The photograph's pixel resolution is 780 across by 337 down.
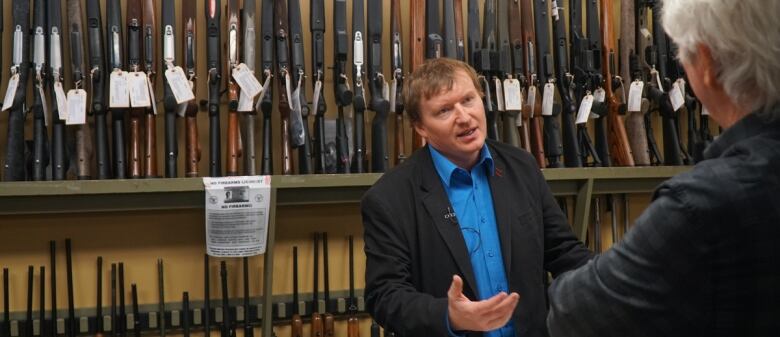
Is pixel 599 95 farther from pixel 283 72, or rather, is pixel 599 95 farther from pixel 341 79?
pixel 283 72

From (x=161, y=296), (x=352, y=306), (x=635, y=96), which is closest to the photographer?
(x=161, y=296)

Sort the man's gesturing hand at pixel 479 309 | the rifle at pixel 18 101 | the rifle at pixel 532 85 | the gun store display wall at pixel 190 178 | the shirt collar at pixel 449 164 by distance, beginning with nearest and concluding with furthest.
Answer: the man's gesturing hand at pixel 479 309 → the shirt collar at pixel 449 164 → the rifle at pixel 18 101 → the gun store display wall at pixel 190 178 → the rifle at pixel 532 85

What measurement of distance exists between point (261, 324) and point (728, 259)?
2671 millimetres

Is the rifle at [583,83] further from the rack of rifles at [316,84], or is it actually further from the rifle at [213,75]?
the rifle at [213,75]

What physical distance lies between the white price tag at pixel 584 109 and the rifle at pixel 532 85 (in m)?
0.13

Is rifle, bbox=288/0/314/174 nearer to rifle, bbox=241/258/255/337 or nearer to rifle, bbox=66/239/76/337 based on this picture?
rifle, bbox=241/258/255/337

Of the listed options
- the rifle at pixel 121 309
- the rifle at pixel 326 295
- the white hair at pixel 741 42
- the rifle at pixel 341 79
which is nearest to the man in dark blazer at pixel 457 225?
the white hair at pixel 741 42

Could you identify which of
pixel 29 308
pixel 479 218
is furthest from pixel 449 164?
pixel 29 308

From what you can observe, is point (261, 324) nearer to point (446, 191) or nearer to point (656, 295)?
point (446, 191)

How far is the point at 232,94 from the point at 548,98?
1552 mm

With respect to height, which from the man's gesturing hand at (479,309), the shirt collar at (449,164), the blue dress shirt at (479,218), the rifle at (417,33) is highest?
the rifle at (417,33)

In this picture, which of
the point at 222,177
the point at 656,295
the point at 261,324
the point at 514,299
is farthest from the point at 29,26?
the point at 656,295

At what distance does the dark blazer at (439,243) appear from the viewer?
1.70 meters

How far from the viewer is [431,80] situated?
1911mm
